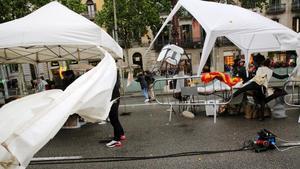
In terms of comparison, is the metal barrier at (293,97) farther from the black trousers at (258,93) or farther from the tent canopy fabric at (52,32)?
the tent canopy fabric at (52,32)

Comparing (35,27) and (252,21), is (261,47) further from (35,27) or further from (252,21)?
(35,27)

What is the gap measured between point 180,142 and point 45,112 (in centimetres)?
375

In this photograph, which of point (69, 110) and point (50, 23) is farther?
point (50, 23)

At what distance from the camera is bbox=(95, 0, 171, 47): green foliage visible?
2762 cm

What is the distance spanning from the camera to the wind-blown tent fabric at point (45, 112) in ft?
8.14

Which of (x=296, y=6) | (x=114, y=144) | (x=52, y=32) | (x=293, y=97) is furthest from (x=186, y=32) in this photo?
(x=114, y=144)

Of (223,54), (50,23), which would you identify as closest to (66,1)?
(50,23)

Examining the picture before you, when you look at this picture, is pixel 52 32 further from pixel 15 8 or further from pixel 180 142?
pixel 15 8

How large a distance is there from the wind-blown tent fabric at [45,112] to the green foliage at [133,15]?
987 inches

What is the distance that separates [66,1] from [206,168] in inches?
725

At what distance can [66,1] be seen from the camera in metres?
19.8

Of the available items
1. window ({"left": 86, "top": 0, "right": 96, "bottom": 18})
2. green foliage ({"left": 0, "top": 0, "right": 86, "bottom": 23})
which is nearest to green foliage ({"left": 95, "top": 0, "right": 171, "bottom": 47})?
window ({"left": 86, "top": 0, "right": 96, "bottom": 18})

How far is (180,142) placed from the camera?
5938mm

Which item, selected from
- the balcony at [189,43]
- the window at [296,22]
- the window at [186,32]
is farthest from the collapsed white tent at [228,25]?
the window at [296,22]
